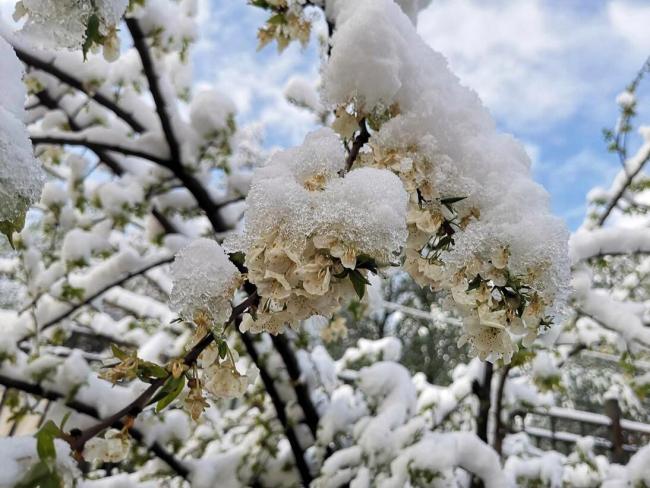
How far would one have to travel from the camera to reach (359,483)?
6.08 ft

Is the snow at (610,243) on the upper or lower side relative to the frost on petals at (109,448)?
upper

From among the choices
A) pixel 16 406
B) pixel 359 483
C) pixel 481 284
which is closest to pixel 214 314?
pixel 481 284

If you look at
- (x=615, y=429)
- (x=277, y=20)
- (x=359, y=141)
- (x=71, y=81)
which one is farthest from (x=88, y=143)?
(x=615, y=429)

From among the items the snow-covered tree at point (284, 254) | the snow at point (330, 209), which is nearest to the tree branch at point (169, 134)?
the snow-covered tree at point (284, 254)

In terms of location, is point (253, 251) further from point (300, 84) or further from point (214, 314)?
point (300, 84)

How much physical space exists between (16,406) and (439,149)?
2.25 meters

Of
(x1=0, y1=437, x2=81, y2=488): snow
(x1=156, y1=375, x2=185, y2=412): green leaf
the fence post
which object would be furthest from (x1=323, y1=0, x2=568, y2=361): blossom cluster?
the fence post

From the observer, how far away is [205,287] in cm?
67

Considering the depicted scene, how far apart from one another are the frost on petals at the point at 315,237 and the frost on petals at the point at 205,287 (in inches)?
1.7

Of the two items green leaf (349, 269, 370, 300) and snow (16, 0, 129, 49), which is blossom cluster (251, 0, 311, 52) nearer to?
snow (16, 0, 129, 49)

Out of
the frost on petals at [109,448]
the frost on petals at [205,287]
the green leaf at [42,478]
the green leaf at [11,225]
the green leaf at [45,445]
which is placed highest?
the green leaf at [11,225]

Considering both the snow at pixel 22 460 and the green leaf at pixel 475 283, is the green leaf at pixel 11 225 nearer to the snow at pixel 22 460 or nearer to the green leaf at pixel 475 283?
the snow at pixel 22 460

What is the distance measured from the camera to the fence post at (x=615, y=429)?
4.11 m

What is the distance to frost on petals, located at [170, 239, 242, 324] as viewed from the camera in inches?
26.3
